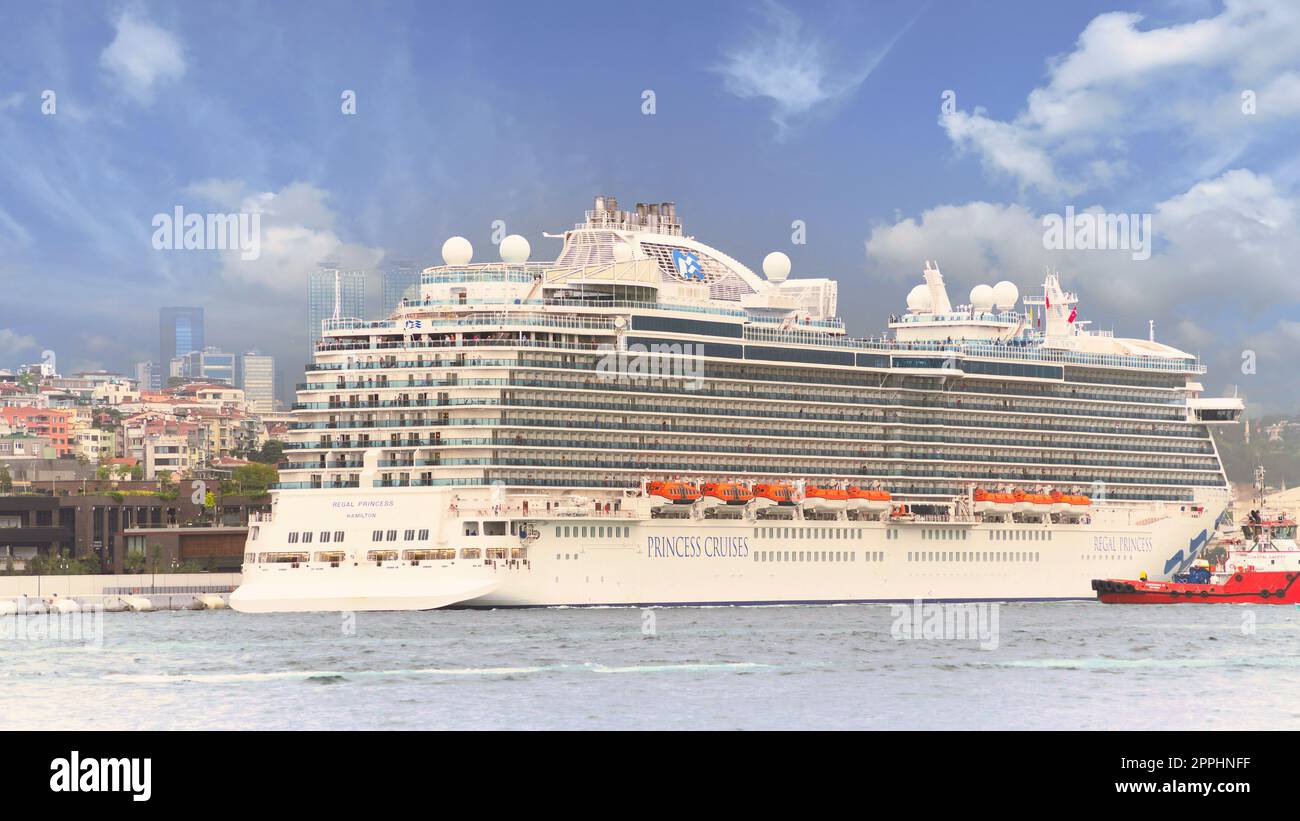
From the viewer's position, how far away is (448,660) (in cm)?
5291

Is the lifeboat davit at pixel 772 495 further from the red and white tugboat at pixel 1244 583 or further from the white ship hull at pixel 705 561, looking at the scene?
the red and white tugboat at pixel 1244 583

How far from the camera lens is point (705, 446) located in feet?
282

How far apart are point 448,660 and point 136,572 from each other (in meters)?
64.3

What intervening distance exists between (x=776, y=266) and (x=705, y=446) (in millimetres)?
15026

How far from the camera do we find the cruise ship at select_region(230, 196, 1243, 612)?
75.1 m

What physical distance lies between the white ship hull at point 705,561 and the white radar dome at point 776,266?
15422 millimetres

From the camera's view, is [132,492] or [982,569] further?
[132,492]

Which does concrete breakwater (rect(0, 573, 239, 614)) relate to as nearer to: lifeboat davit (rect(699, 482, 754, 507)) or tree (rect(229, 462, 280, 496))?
lifeboat davit (rect(699, 482, 754, 507))

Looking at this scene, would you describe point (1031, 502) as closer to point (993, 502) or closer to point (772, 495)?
point (993, 502)

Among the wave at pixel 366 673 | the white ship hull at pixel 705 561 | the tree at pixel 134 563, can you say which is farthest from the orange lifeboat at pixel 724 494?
the tree at pixel 134 563

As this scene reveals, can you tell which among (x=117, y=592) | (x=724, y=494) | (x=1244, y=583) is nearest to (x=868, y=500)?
(x=724, y=494)

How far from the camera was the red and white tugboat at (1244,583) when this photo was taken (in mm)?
93625
